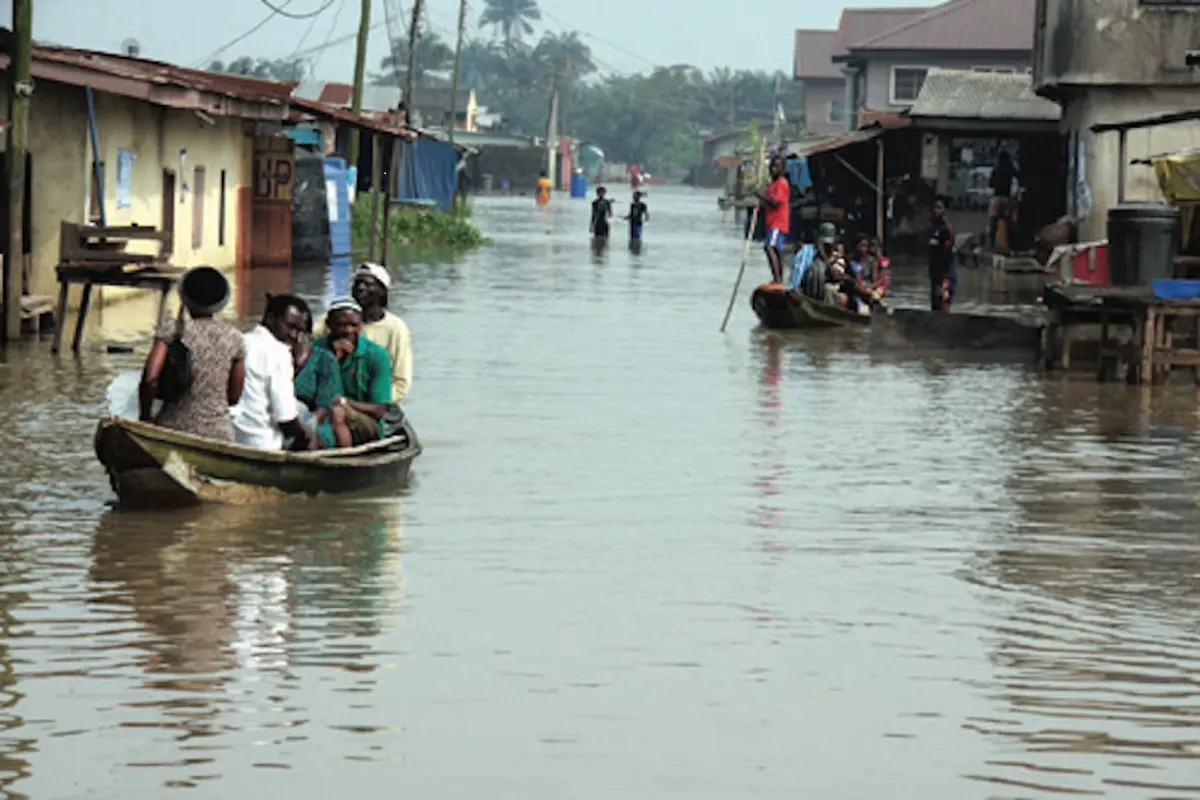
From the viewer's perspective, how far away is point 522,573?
11.3 metres

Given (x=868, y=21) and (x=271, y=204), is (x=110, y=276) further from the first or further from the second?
(x=868, y=21)

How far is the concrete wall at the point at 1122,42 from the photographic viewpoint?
1340 inches

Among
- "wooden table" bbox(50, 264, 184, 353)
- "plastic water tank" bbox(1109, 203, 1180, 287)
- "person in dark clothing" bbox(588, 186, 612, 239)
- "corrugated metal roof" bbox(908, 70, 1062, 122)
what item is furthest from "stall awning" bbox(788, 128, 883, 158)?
"wooden table" bbox(50, 264, 184, 353)

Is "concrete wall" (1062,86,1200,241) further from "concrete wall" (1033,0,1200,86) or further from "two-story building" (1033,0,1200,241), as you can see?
"concrete wall" (1033,0,1200,86)

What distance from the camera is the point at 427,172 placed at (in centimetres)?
6906

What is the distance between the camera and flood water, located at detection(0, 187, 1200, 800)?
764 cm

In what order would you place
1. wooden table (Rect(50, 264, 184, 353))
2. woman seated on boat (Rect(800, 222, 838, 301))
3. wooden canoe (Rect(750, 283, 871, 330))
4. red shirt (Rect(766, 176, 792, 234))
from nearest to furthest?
wooden table (Rect(50, 264, 184, 353)), wooden canoe (Rect(750, 283, 871, 330)), woman seated on boat (Rect(800, 222, 838, 301)), red shirt (Rect(766, 176, 792, 234))

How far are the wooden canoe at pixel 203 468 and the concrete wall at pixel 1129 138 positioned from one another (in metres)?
23.4

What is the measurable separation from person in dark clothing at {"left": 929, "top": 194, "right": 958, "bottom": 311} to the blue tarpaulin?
35051mm

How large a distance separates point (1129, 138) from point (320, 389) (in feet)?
78.7

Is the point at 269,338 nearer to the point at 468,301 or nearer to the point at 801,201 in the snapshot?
the point at 468,301

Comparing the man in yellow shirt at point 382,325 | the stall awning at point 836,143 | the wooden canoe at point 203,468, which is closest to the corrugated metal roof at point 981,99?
the stall awning at point 836,143

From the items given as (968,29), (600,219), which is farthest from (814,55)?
(600,219)

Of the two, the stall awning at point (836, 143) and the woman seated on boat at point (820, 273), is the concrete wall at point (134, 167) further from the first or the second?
the stall awning at point (836, 143)
